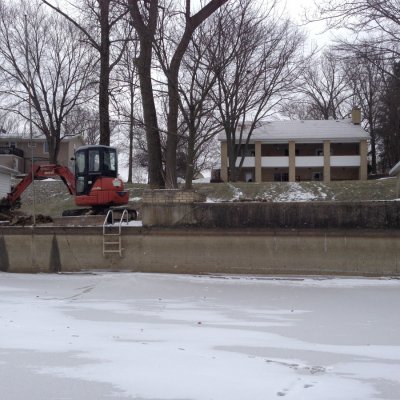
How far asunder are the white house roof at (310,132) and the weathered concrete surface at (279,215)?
33.8 meters

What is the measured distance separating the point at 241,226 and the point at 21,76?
107 feet

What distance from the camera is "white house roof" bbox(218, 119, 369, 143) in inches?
1949

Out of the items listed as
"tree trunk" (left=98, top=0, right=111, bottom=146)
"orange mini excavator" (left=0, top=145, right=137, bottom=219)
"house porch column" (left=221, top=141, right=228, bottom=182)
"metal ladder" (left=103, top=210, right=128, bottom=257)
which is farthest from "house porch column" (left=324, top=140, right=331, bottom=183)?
"metal ladder" (left=103, top=210, right=128, bottom=257)

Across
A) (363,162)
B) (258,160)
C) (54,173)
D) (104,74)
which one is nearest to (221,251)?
(54,173)

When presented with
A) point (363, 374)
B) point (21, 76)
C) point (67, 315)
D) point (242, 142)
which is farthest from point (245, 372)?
point (242, 142)

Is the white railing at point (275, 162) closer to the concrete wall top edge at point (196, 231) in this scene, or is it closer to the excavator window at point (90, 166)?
the excavator window at point (90, 166)

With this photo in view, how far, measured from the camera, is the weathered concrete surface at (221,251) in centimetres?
1491

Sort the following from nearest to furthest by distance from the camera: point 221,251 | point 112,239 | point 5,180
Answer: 1. point 221,251
2. point 112,239
3. point 5,180

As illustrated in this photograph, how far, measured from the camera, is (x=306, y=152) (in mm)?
52188

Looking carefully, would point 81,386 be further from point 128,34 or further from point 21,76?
point 21,76

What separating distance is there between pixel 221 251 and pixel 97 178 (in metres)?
8.23

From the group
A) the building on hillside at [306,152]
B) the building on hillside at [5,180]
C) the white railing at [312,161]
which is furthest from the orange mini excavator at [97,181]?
the white railing at [312,161]

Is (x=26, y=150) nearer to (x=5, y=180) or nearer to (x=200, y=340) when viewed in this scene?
(x=5, y=180)

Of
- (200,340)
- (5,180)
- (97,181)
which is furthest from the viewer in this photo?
(5,180)
